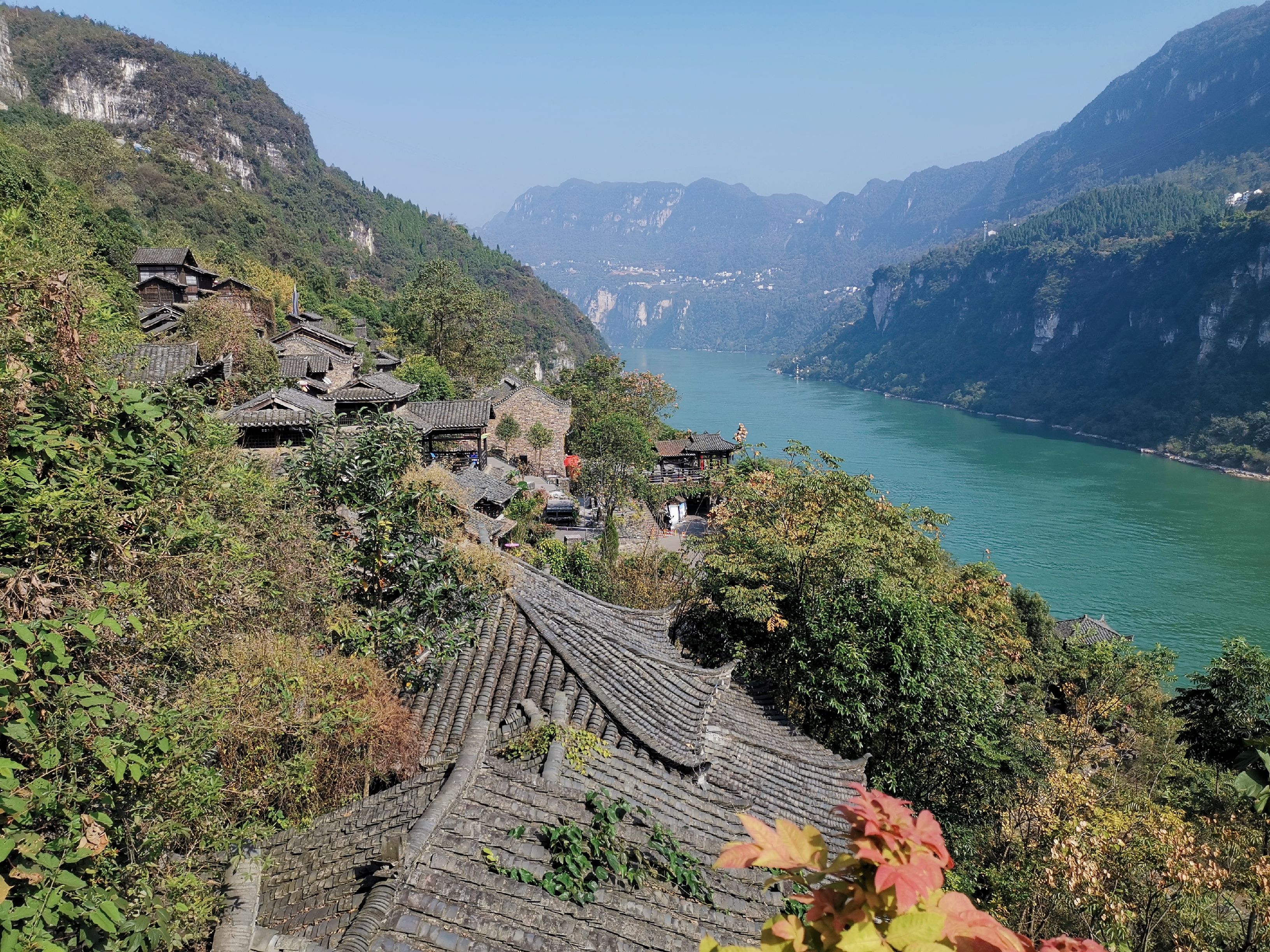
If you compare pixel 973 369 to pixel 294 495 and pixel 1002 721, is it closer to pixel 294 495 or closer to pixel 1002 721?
pixel 1002 721

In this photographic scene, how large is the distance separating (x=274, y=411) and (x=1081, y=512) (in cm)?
5758

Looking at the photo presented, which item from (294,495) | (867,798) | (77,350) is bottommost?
(294,495)

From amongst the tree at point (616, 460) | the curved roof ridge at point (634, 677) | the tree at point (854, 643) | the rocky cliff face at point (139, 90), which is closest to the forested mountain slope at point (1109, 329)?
the tree at point (616, 460)

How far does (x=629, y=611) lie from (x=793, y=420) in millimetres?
92675

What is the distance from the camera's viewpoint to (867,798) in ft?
6.93

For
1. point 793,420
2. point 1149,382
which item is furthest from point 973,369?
point 793,420

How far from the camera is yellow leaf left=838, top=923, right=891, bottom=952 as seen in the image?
182 cm

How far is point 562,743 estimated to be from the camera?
20.8 ft

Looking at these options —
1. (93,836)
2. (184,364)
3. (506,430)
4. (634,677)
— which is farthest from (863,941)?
(506,430)

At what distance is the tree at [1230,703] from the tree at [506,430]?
112 feet

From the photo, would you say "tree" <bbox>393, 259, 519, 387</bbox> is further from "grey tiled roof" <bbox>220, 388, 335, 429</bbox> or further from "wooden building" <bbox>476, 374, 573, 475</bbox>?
"grey tiled roof" <bbox>220, 388, 335, 429</bbox>

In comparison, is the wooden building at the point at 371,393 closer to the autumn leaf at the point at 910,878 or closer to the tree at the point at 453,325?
the tree at the point at 453,325

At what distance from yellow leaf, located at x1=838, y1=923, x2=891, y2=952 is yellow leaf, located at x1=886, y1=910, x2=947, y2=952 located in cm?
3

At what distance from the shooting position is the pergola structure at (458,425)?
37.7 metres
